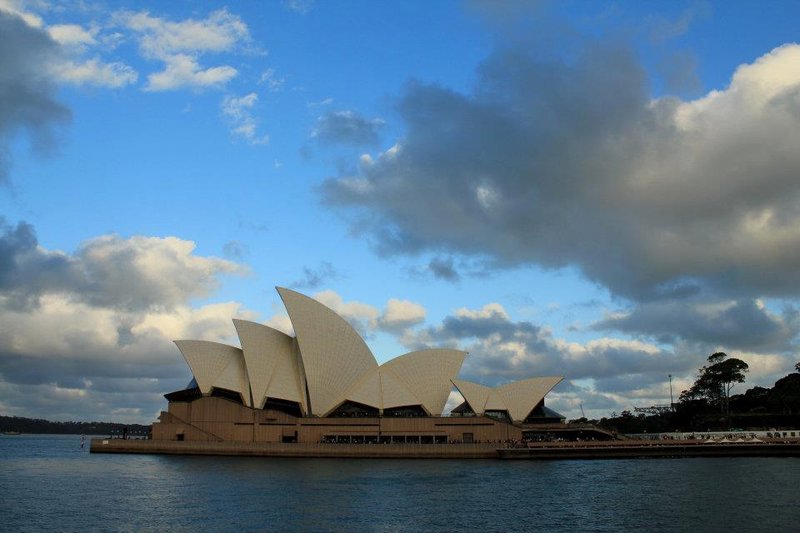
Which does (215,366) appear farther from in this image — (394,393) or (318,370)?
(394,393)

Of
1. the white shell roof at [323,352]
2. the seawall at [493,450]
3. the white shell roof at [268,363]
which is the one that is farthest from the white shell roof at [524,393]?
the white shell roof at [268,363]

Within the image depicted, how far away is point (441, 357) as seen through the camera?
242ft

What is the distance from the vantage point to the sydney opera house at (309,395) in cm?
6762

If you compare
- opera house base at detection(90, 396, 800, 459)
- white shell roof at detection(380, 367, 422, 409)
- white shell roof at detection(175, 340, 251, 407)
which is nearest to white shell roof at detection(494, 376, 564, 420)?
opera house base at detection(90, 396, 800, 459)

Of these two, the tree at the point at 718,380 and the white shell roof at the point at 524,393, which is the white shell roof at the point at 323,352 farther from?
the tree at the point at 718,380

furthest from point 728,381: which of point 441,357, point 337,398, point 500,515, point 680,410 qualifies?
point 500,515

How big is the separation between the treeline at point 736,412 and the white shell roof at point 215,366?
48970 millimetres

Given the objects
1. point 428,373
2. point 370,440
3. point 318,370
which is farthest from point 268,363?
point 428,373

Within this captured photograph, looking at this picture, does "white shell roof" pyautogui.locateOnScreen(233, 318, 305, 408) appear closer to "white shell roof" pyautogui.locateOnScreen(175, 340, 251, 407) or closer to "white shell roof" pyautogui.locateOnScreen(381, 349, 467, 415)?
"white shell roof" pyautogui.locateOnScreen(175, 340, 251, 407)

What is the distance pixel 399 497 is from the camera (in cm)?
3669

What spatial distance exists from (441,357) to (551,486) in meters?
31.4

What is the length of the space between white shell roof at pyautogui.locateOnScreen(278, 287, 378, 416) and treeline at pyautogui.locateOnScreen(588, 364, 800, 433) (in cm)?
3928

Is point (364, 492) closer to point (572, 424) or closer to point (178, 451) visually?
point (178, 451)

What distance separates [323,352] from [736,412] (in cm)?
6667
